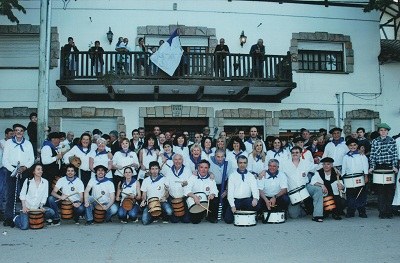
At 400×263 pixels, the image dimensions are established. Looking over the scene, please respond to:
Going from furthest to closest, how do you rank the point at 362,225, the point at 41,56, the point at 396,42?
the point at 396,42 → the point at 41,56 → the point at 362,225

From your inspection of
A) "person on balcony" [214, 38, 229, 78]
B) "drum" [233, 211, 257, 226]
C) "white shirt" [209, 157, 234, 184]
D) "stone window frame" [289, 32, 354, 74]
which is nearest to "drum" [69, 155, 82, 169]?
"white shirt" [209, 157, 234, 184]

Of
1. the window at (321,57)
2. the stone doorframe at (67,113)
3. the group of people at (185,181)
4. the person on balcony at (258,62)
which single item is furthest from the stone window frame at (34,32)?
the window at (321,57)

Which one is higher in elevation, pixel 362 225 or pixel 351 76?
pixel 351 76

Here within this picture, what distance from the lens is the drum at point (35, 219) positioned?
7.30 m

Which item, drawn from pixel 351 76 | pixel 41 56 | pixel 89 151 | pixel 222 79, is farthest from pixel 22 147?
pixel 351 76

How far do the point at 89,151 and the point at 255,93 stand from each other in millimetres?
6310

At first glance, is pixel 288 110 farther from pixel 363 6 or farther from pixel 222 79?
pixel 363 6

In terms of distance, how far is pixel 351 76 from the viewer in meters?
14.2

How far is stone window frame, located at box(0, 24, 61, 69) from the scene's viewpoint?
1284cm

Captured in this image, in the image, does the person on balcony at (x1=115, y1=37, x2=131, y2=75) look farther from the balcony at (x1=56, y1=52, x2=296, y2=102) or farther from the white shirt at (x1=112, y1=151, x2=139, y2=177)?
the white shirt at (x1=112, y1=151, x2=139, y2=177)

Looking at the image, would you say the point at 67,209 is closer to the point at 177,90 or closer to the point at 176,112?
the point at 177,90

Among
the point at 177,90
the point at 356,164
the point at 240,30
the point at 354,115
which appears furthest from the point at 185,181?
the point at 354,115

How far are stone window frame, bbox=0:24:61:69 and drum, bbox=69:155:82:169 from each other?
5.37 meters

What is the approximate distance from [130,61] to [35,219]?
19.5 ft
